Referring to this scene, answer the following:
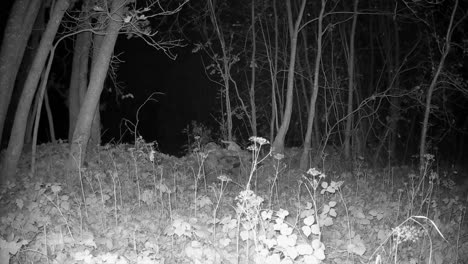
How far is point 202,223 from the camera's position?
5938 mm

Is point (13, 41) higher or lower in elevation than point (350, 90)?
higher

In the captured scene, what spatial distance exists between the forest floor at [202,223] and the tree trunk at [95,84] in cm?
54

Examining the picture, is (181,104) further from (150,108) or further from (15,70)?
(15,70)

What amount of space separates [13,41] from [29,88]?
3.09ft

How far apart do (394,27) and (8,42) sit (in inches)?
586

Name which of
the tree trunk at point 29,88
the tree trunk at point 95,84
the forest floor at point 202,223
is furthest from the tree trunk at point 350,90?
the tree trunk at point 29,88

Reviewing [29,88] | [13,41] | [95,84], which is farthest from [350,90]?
[13,41]

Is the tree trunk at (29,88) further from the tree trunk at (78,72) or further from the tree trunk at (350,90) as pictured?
the tree trunk at (350,90)

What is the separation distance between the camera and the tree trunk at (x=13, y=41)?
7.15 meters

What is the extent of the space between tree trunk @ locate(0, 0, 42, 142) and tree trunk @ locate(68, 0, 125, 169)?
138cm

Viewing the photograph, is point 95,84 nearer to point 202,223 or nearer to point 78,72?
point 78,72

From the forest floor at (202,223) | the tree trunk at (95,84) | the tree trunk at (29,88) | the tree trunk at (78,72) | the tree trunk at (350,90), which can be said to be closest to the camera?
the forest floor at (202,223)

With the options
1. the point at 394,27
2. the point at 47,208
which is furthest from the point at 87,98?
the point at 394,27

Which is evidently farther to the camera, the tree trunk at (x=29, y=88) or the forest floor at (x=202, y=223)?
the tree trunk at (x=29, y=88)
